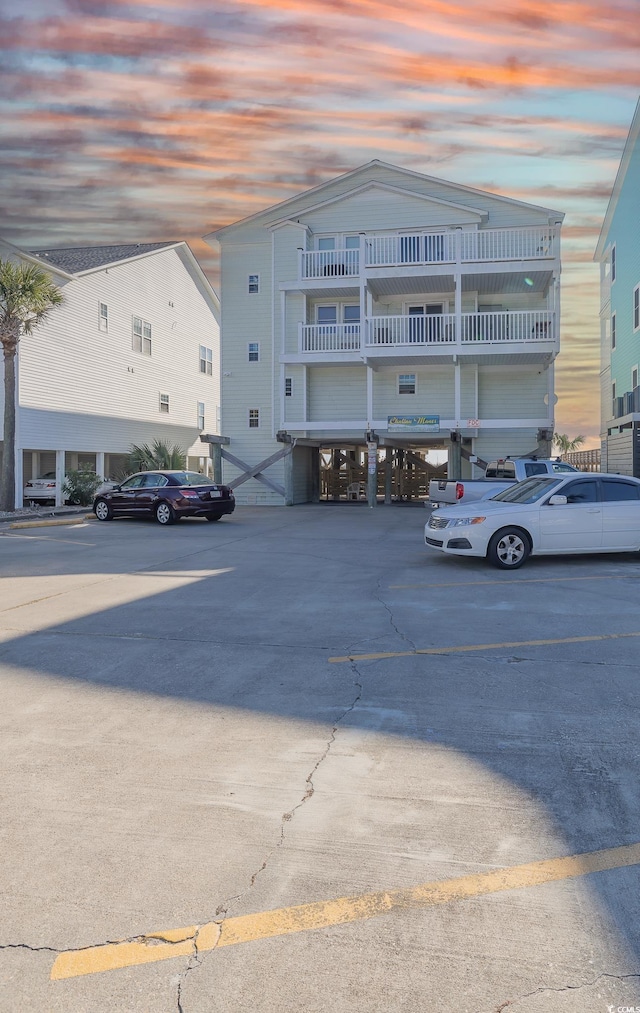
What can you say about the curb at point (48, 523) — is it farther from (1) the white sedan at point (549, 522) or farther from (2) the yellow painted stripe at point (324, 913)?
(2) the yellow painted stripe at point (324, 913)

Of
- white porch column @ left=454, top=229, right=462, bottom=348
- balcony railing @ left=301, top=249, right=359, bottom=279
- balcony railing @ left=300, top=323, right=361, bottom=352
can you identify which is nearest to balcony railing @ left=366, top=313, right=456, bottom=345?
white porch column @ left=454, top=229, right=462, bottom=348

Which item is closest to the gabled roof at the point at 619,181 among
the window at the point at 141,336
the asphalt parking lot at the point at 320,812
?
the window at the point at 141,336

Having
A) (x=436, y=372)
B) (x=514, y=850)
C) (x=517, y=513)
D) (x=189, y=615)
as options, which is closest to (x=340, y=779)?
(x=514, y=850)

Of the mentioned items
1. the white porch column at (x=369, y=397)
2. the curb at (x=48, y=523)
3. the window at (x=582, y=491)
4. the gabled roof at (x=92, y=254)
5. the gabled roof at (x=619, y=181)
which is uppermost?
the gabled roof at (x=619, y=181)

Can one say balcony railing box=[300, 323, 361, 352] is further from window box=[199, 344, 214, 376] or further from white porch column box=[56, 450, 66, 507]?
window box=[199, 344, 214, 376]

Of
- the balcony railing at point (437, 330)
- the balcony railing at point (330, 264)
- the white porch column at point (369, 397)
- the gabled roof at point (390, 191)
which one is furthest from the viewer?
the balcony railing at point (330, 264)

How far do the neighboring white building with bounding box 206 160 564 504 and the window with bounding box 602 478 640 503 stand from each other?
45.5ft

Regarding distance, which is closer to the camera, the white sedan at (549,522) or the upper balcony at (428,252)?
the white sedan at (549,522)

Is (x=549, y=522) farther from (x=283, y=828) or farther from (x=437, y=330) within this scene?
(x=437, y=330)

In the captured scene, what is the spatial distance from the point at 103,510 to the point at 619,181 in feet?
77.5

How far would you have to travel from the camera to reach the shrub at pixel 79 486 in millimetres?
27891

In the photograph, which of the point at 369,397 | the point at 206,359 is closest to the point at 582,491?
the point at 369,397

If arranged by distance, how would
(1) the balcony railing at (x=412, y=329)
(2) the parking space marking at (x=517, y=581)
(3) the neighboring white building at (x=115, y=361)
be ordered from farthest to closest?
(3) the neighboring white building at (x=115, y=361) < (1) the balcony railing at (x=412, y=329) < (2) the parking space marking at (x=517, y=581)

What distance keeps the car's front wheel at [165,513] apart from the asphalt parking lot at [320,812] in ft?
38.5
